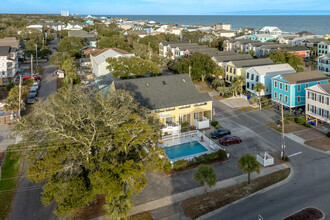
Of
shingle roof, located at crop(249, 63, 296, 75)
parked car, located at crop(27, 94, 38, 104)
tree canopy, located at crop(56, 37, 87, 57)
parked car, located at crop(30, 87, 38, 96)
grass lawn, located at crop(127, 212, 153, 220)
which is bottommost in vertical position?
grass lawn, located at crop(127, 212, 153, 220)

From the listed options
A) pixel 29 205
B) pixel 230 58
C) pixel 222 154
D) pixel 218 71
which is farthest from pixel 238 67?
pixel 29 205

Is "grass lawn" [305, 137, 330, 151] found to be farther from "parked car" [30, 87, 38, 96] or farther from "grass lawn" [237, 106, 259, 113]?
"parked car" [30, 87, 38, 96]

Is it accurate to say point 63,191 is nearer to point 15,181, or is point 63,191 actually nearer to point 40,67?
point 15,181

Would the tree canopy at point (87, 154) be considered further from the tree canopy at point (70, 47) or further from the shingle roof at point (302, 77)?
the tree canopy at point (70, 47)

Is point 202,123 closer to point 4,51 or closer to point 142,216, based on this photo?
point 142,216

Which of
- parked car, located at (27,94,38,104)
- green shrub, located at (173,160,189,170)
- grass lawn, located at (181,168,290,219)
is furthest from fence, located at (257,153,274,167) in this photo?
parked car, located at (27,94,38,104)

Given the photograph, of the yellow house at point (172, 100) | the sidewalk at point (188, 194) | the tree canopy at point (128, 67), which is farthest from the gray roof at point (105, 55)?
the sidewalk at point (188, 194)
